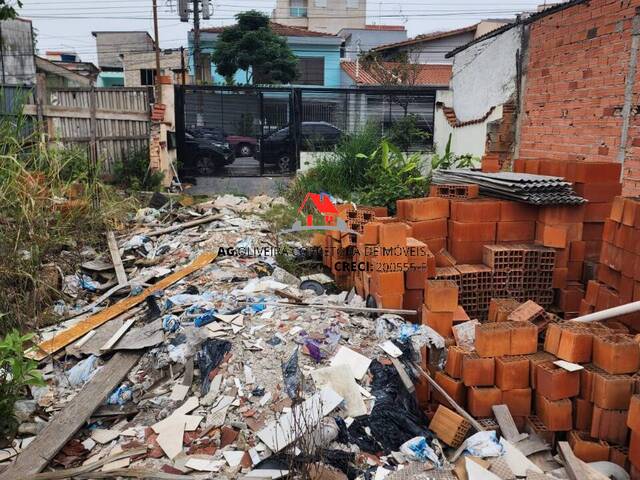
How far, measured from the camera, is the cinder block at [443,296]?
418 cm

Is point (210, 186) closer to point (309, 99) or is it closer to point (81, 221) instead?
point (309, 99)

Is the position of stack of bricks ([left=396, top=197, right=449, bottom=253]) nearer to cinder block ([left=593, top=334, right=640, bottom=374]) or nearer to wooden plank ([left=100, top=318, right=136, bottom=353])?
cinder block ([left=593, top=334, right=640, bottom=374])

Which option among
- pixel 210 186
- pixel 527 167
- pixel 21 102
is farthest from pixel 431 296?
pixel 210 186

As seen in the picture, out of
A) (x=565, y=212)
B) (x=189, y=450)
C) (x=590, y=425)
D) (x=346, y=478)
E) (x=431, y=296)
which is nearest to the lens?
(x=346, y=478)

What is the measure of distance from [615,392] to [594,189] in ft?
7.82

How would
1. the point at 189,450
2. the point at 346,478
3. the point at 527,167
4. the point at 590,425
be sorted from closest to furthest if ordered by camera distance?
1. the point at 346,478
2. the point at 189,450
3. the point at 590,425
4. the point at 527,167

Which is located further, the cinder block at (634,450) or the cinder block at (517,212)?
the cinder block at (517,212)

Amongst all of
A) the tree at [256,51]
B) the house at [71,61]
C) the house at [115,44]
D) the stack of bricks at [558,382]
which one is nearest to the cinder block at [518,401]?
the stack of bricks at [558,382]

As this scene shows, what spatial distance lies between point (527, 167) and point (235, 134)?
26.6ft

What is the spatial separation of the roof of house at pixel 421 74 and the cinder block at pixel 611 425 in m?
22.4

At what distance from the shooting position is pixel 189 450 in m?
3.03

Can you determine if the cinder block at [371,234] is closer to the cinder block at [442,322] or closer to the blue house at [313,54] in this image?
the cinder block at [442,322]

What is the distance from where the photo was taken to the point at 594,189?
16.4ft

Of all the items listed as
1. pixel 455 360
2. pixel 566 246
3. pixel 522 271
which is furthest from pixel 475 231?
pixel 455 360
